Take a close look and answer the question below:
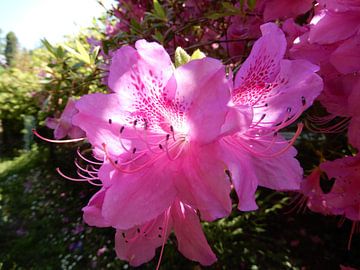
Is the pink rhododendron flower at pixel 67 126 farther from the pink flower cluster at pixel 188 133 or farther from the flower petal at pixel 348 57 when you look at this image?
the flower petal at pixel 348 57

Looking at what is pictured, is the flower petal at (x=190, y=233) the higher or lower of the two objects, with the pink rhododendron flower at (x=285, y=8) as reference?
lower

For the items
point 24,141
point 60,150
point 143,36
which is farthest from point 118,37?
point 24,141

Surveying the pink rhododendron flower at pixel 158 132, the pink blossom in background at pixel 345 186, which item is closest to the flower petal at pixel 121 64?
the pink rhododendron flower at pixel 158 132

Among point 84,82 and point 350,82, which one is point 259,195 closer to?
point 84,82

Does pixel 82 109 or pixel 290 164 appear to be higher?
pixel 82 109

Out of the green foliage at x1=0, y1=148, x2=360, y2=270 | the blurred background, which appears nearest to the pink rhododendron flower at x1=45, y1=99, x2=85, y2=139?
the blurred background

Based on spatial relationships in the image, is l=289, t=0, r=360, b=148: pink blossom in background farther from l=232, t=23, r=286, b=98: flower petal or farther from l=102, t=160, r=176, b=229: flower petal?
l=102, t=160, r=176, b=229: flower petal

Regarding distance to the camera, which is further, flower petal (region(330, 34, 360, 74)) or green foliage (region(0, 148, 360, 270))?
green foliage (region(0, 148, 360, 270))
